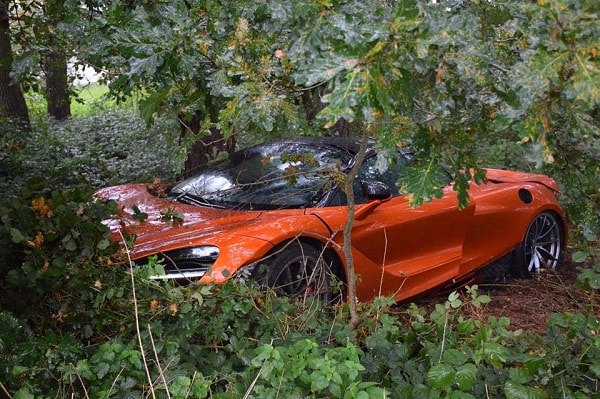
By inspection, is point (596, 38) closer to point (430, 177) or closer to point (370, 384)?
point (430, 177)

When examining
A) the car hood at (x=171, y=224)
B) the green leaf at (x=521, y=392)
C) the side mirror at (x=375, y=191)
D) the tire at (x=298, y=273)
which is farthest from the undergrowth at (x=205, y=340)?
the side mirror at (x=375, y=191)

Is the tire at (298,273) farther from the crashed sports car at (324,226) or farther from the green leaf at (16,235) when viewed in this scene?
the green leaf at (16,235)

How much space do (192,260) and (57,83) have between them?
6707 mm

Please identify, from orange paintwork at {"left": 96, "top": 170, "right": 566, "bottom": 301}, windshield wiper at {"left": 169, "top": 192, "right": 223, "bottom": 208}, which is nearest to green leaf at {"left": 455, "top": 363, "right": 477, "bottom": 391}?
orange paintwork at {"left": 96, "top": 170, "right": 566, "bottom": 301}

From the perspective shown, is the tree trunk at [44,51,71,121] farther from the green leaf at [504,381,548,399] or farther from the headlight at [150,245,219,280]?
the green leaf at [504,381,548,399]

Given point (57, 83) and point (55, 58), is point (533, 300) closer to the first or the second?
point (55, 58)

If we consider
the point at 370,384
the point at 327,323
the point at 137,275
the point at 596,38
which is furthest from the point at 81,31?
the point at 596,38

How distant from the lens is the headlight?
13.9 feet

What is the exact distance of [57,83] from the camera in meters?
10.0

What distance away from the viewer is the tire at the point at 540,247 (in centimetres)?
619

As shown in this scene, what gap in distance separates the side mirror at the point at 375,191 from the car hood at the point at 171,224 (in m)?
0.84

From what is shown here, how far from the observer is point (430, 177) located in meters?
2.58

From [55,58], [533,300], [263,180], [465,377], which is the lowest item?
[533,300]

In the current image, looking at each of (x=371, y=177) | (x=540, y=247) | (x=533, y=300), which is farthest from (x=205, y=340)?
(x=540, y=247)
